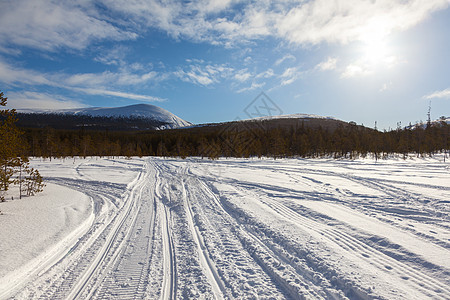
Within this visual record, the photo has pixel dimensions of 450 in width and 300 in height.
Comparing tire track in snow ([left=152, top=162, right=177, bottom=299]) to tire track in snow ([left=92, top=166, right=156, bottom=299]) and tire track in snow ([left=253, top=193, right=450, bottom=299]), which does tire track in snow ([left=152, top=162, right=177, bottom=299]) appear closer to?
tire track in snow ([left=92, top=166, right=156, bottom=299])

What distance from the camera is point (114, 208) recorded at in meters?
9.23

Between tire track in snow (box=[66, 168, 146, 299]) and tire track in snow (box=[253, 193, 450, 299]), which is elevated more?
tire track in snow (box=[253, 193, 450, 299])

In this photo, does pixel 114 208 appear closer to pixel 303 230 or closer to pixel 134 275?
pixel 134 275

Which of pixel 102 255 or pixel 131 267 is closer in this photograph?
pixel 131 267

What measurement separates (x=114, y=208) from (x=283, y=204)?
7686 mm

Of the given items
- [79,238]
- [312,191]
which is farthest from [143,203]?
[312,191]

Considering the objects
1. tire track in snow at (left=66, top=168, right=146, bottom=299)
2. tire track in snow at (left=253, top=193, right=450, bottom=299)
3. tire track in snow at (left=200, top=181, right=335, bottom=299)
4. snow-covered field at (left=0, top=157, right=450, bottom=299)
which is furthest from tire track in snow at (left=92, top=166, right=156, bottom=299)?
tire track in snow at (left=253, top=193, right=450, bottom=299)

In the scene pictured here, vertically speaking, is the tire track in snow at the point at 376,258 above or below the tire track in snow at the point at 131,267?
above

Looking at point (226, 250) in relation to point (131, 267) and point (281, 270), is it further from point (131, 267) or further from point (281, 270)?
point (131, 267)

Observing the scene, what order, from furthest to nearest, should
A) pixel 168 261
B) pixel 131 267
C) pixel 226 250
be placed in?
pixel 226 250 → pixel 168 261 → pixel 131 267

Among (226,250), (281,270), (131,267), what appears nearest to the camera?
(281,270)

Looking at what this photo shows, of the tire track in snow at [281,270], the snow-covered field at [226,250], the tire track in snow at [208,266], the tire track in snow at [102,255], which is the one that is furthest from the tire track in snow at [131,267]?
the tire track in snow at [281,270]

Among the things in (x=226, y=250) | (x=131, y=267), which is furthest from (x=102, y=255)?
(x=226, y=250)

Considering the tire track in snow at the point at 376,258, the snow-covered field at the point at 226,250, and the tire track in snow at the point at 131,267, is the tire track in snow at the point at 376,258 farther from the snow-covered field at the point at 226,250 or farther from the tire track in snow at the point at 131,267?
the tire track in snow at the point at 131,267
